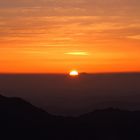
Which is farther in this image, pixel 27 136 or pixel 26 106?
pixel 26 106

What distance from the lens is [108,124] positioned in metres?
79.2

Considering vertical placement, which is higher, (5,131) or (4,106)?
(4,106)

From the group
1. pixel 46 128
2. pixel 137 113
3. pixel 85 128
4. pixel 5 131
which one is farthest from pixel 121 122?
pixel 5 131

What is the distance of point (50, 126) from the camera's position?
217 feet

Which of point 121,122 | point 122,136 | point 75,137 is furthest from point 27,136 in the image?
point 121,122

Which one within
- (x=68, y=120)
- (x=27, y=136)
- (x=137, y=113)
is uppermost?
(x=137, y=113)

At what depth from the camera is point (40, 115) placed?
232 ft

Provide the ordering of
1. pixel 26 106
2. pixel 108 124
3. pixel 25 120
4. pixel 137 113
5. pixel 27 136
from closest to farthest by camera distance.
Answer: pixel 27 136
pixel 25 120
pixel 26 106
pixel 108 124
pixel 137 113

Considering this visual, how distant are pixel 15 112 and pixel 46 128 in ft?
21.9

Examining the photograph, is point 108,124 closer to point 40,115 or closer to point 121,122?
point 121,122

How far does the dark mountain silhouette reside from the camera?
63.3m

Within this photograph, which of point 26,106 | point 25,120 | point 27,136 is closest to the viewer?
point 27,136

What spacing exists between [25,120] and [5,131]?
5350 mm

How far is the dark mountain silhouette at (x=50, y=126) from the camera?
208ft
